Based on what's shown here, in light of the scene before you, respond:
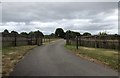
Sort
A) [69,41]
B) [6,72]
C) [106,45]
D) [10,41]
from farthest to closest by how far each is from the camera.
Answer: [69,41], [10,41], [106,45], [6,72]

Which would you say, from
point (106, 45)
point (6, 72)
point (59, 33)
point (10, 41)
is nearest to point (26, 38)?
point (10, 41)

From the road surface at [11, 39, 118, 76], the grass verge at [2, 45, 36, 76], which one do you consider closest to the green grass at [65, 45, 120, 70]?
the road surface at [11, 39, 118, 76]

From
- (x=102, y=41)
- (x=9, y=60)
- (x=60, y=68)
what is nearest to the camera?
(x=60, y=68)

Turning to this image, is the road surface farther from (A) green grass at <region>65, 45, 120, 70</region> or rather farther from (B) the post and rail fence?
(B) the post and rail fence

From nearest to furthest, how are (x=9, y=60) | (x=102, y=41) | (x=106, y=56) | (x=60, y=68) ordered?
(x=60, y=68)
(x=9, y=60)
(x=106, y=56)
(x=102, y=41)

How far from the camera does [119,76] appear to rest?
8.94 meters

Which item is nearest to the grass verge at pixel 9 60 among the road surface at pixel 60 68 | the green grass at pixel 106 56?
the road surface at pixel 60 68

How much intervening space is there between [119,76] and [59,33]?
12255 centimetres

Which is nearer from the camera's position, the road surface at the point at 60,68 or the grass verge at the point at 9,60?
the road surface at the point at 60,68

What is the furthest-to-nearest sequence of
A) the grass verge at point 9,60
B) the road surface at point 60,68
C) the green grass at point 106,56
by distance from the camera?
the green grass at point 106,56 → the grass verge at point 9,60 → the road surface at point 60,68

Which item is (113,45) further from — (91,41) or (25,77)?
(25,77)

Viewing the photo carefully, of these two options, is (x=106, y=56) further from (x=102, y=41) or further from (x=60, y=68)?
(x=102, y=41)

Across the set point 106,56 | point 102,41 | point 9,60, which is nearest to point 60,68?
point 9,60

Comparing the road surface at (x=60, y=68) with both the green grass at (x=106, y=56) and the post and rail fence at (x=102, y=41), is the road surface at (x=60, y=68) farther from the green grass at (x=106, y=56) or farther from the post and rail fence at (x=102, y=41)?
the post and rail fence at (x=102, y=41)
